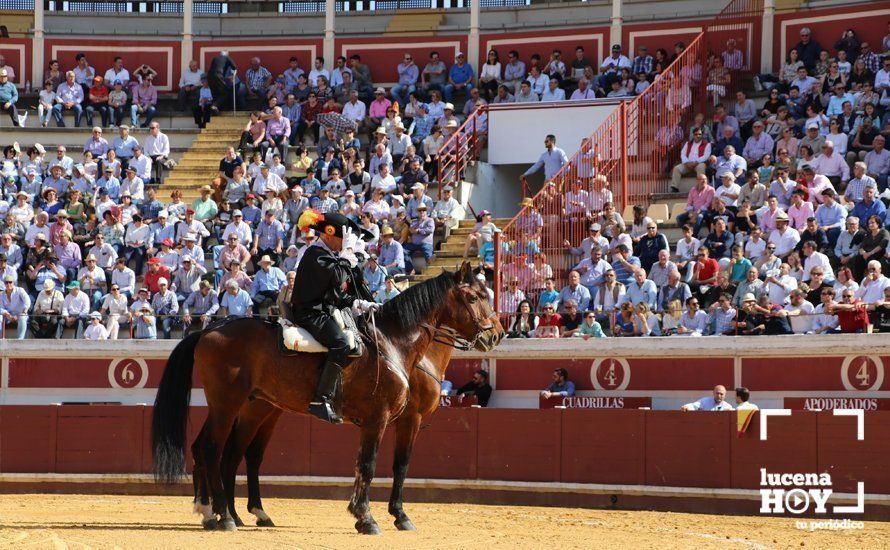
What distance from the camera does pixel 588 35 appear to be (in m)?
25.3

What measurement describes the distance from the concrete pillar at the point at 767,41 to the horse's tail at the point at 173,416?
14.3 m

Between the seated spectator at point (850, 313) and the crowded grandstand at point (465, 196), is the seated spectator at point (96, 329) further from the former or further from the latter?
the seated spectator at point (850, 313)

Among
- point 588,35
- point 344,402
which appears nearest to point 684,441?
point 344,402

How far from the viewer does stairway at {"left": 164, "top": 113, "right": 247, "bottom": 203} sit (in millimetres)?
23078

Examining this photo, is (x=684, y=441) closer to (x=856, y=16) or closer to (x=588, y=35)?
(x=856, y=16)

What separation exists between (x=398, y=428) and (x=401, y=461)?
0.28 meters

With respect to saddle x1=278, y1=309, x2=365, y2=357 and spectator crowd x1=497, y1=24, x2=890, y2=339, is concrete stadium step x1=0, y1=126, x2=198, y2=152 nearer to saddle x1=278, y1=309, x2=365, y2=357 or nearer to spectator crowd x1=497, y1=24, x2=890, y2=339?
spectator crowd x1=497, y1=24, x2=890, y2=339

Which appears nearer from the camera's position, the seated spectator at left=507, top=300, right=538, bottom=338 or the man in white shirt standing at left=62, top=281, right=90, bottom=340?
the seated spectator at left=507, top=300, right=538, bottom=338

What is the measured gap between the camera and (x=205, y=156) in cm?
2391

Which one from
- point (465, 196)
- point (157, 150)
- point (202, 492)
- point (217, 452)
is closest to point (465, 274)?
point (217, 452)

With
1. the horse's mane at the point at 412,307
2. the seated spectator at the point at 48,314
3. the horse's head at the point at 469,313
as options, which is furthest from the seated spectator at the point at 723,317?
the seated spectator at the point at 48,314

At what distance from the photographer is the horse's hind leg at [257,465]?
1133 cm

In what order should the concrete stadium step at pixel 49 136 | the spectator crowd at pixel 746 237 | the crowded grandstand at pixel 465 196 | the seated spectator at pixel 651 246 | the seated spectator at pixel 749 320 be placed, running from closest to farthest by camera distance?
the seated spectator at pixel 749 320
the spectator crowd at pixel 746 237
the crowded grandstand at pixel 465 196
the seated spectator at pixel 651 246
the concrete stadium step at pixel 49 136

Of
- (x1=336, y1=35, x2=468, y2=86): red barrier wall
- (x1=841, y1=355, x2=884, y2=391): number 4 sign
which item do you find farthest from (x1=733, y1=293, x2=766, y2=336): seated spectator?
(x1=336, y1=35, x2=468, y2=86): red barrier wall
